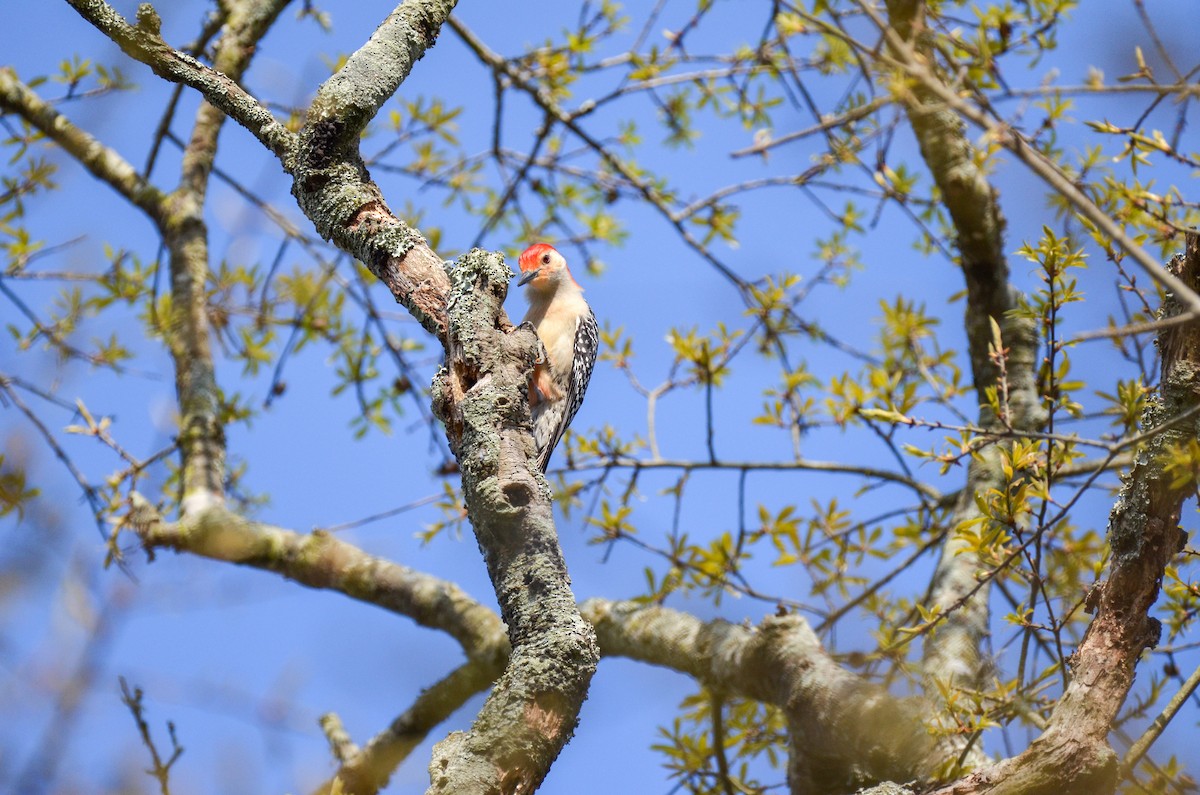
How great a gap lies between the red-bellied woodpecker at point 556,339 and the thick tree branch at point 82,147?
79.4 inches

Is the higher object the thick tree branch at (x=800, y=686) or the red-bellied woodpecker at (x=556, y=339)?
the red-bellied woodpecker at (x=556, y=339)

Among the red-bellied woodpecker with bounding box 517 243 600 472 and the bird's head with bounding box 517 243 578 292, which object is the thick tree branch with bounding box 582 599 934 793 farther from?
the bird's head with bounding box 517 243 578 292

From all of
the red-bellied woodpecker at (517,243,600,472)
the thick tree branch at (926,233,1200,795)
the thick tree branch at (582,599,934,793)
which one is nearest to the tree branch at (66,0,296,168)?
the red-bellied woodpecker at (517,243,600,472)

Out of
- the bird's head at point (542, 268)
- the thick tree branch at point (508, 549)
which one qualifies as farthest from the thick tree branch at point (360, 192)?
the bird's head at point (542, 268)

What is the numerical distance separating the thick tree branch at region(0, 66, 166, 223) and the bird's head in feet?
6.36

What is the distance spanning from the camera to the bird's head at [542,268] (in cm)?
536

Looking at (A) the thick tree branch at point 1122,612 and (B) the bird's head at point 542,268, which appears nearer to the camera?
(A) the thick tree branch at point 1122,612

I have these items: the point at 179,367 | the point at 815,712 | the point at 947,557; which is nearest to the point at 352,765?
the point at 815,712

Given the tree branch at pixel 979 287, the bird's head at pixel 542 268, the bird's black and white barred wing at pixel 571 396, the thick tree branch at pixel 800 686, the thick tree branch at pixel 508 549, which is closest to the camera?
the thick tree branch at pixel 508 549

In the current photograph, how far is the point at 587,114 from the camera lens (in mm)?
5277

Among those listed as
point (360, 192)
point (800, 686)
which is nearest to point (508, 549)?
point (360, 192)

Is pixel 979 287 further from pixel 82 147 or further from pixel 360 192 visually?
pixel 82 147

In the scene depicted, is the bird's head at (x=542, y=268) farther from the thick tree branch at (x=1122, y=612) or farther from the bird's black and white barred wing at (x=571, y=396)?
the thick tree branch at (x=1122, y=612)

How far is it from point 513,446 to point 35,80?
14.3 feet
